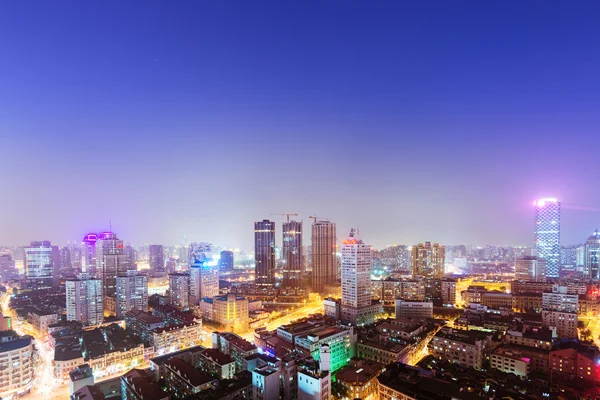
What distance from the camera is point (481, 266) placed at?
62.4 metres

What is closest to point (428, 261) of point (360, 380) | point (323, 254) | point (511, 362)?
point (323, 254)

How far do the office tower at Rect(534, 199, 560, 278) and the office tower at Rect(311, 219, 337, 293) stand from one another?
93.8ft

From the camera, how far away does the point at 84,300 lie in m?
27.5

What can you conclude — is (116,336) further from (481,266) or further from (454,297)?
(481,266)

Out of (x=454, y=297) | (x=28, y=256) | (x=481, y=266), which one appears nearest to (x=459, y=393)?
(x=454, y=297)

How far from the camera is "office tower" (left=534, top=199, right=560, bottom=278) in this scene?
149 feet

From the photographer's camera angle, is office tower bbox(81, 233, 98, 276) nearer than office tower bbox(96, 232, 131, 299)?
No

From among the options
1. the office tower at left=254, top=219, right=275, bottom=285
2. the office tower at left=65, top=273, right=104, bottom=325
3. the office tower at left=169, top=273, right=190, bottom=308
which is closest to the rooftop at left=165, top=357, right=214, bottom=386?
the office tower at left=65, top=273, right=104, bottom=325

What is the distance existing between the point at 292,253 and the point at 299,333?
25.3 m

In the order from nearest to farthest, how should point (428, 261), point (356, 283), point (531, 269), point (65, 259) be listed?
point (356, 283) → point (531, 269) → point (428, 261) → point (65, 259)

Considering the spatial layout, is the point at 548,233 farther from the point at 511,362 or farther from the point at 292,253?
the point at 511,362

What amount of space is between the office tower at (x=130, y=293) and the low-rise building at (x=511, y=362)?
2662 cm

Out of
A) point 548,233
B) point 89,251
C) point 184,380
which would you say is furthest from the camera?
point 548,233

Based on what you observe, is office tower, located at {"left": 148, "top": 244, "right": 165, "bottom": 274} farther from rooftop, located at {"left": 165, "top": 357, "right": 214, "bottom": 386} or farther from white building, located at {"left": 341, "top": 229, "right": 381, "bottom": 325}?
rooftop, located at {"left": 165, "top": 357, "right": 214, "bottom": 386}
